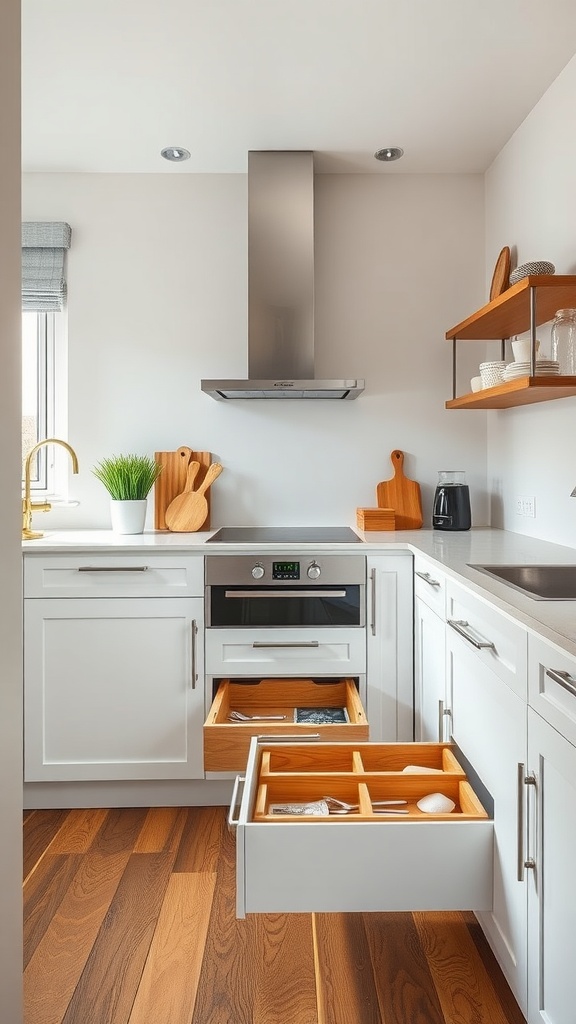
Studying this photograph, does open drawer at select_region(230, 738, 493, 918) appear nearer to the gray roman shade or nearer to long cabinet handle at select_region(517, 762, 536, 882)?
long cabinet handle at select_region(517, 762, 536, 882)

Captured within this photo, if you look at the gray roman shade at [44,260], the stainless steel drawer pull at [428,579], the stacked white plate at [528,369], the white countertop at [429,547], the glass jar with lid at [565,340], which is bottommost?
the stainless steel drawer pull at [428,579]

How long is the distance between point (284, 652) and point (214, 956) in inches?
38.5

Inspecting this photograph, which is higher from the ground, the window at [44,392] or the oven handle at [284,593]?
the window at [44,392]

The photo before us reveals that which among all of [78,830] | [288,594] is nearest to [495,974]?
[288,594]

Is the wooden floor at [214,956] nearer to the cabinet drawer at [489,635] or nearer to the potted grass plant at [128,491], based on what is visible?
the cabinet drawer at [489,635]

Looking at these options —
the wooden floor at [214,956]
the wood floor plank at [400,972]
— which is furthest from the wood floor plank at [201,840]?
the wood floor plank at [400,972]

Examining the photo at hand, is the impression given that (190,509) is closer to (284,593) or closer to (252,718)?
(284,593)

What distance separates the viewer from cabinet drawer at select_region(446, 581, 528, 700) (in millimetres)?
1385

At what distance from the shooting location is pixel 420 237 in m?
3.11

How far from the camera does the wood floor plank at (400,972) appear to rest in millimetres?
1525

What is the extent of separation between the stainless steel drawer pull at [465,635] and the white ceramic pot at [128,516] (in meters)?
1.40

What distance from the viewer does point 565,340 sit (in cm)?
211

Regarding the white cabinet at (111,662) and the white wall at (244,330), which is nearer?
the white cabinet at (111,662)

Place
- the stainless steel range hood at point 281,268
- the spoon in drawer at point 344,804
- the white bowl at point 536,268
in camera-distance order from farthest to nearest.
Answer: the stainless steel range hood at point 281,268 < the white bowl at point 536,268 < the spoon in drawer at point 344,804
